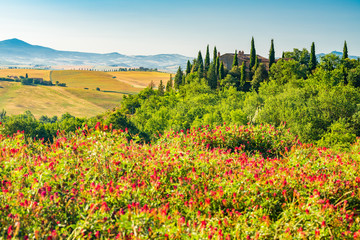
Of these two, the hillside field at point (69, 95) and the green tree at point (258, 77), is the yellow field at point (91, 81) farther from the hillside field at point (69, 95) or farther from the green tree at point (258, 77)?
the green tree at point (258, 77)

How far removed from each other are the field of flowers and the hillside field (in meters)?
116

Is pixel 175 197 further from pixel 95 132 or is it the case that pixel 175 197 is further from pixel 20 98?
pixel 20 98

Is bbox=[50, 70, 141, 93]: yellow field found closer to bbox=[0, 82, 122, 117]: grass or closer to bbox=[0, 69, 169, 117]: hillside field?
bbox=[0, 69, 169, 117]: hillside field

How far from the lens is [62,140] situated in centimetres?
802

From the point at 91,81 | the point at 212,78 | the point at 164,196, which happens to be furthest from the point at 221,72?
the point at 91,81

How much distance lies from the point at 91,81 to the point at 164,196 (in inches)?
7232

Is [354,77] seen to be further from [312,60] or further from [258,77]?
[258,77]

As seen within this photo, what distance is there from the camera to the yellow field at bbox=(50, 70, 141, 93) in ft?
548

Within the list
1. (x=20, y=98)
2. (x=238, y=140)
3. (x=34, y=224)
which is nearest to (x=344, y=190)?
(x=238, y=140)

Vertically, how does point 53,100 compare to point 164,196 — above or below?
below

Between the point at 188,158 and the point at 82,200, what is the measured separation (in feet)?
9.25

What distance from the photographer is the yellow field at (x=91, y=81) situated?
548 ft

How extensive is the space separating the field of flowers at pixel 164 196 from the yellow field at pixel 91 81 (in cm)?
15734

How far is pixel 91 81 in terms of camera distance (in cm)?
17950
